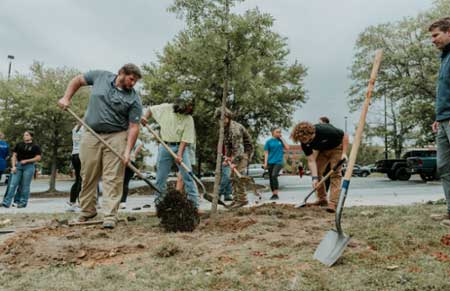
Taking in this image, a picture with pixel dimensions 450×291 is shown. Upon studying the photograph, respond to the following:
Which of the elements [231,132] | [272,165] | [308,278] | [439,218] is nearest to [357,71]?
[272,165]

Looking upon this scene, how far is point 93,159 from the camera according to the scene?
4941 millimetres

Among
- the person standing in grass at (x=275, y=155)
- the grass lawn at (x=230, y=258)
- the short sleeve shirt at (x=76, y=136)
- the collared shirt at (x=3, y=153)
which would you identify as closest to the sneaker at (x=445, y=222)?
the grass lawn at (x=230, y=258)

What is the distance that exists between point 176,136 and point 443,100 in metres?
3.39

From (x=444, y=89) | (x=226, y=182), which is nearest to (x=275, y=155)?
(x=226, y=182)

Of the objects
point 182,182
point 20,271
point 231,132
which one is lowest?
point 20,271

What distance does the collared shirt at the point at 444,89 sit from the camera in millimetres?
4211

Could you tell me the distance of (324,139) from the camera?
5.80 metres

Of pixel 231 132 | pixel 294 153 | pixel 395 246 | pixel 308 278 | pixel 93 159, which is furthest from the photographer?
pixel 294 153

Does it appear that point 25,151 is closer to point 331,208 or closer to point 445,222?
point 331,208

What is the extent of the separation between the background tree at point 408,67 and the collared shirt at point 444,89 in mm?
19528

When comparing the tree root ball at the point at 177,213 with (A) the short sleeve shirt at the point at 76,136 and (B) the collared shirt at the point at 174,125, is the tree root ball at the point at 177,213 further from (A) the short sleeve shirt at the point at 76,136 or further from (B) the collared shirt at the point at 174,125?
(A) the short sleeve shirt at the point at 76,136

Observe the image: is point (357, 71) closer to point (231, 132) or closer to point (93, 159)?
point (231, 132)

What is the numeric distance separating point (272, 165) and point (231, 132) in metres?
3.11

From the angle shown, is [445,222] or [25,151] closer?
[445,222]
